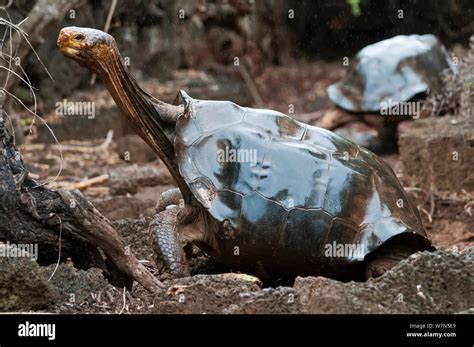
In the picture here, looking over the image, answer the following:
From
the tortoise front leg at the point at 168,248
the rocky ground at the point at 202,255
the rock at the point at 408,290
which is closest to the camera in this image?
the rock at the point at 408,290

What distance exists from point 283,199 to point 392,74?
16.8 ft

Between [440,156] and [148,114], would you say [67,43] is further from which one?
[440,156]

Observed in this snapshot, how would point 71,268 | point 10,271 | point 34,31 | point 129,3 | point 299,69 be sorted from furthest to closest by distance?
point 299,69, point 129,3, point 34,31, point 71,268, point 10,271

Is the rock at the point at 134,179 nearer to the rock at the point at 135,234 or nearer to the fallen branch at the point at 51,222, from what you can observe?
the rock at the point at 135,234

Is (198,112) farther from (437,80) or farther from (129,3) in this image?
(129,3)

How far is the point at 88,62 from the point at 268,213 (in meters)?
1.03

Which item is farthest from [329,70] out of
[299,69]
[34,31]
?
[34,31]

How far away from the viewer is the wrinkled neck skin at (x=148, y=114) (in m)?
4.19

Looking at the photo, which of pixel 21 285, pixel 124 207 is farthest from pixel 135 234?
pixel 124 207

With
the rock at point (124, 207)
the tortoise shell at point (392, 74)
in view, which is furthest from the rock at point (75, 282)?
the tortoise shell at point (392, 74)

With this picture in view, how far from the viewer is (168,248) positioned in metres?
4.18

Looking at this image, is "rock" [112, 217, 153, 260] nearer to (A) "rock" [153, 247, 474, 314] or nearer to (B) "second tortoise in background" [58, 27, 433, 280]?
(B) "second tortoise in background" [58, 27, 433, 280]

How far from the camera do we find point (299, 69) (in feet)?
47.5

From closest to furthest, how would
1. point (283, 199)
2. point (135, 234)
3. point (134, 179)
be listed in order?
point (283, 199)
point (135, 234)
point (134, 179)
